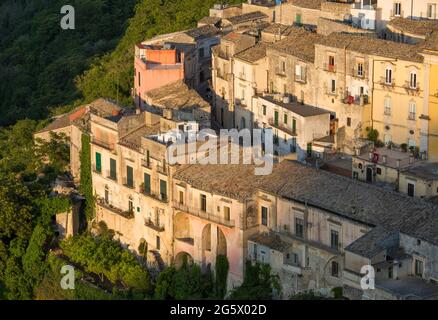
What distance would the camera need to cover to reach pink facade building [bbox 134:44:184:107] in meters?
63.4

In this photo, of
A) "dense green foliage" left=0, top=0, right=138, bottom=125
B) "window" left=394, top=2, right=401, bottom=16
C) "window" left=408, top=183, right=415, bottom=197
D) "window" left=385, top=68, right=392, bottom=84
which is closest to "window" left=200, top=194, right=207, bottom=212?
"window" left=408, top=183, right=415, bottom=197

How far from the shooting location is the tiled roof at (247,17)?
70.2 metres

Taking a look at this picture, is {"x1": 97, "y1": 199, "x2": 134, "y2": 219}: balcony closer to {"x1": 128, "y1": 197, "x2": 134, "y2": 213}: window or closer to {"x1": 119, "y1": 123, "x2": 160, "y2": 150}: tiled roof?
{"x1": 128, "y1": 197, "x2": 134, "y2": 213}: window

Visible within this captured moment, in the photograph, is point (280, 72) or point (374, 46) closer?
point (374, 46)

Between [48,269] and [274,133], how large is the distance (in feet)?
33.8

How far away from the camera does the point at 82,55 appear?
89688 millimetres

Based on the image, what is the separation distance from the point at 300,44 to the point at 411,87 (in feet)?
22.5

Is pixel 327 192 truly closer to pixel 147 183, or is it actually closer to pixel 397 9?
pixel 147 183

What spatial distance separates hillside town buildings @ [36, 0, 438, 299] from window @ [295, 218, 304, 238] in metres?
0.06

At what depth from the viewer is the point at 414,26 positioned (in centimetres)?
6041

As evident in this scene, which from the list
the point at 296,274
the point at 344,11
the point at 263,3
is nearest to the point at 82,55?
the point at 263,3

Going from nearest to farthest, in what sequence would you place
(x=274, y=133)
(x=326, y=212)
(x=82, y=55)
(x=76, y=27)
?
(x=326, y=212), (x=274, y=133), (x=82, y=55), (x=76, y=27)

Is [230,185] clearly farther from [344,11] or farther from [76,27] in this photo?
[76,27]

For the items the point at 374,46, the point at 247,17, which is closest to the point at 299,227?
the point at 374,46
